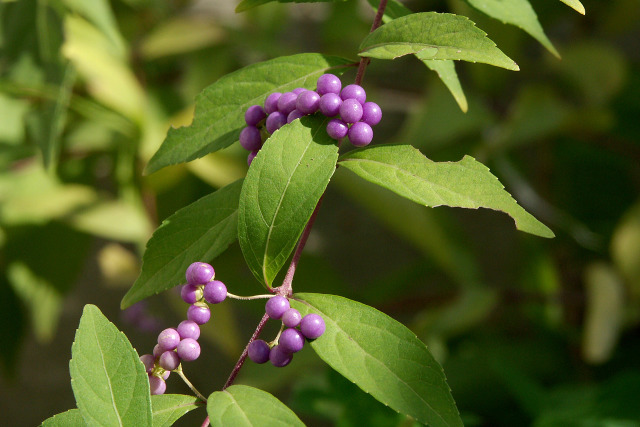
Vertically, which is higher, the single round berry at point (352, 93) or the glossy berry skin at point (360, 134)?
the single round berry at point (352, 93)

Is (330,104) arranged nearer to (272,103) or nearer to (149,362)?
(272,103)

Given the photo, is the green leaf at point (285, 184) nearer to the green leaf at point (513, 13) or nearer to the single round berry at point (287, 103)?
the single round berry at point (287, 103)

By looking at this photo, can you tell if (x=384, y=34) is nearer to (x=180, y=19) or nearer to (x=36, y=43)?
(x=36, y=43)

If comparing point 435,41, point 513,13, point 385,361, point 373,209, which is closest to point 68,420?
point 385,361

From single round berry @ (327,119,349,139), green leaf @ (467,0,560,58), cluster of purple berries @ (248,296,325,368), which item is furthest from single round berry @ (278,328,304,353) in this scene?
green leaf @ (467,0,560,58)

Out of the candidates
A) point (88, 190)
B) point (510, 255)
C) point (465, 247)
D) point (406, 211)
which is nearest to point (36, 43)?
point (88, 190)

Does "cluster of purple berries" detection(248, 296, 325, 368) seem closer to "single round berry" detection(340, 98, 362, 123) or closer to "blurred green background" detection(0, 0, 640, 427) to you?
"single round berry" detection(340, 98, 362, 123)

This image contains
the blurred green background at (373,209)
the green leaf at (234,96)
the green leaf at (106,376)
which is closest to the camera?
the green leaf at (106,376)

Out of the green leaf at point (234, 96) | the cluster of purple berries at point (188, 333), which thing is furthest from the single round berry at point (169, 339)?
the green leaf at point (234, 96)
